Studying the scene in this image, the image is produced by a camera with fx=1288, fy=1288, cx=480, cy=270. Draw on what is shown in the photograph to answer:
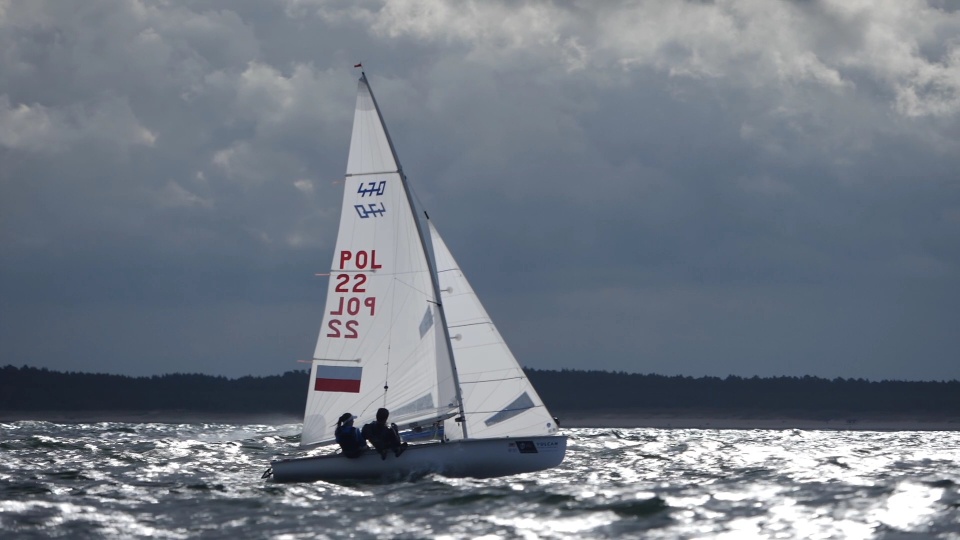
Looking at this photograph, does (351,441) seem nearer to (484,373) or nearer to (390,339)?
(390,339)

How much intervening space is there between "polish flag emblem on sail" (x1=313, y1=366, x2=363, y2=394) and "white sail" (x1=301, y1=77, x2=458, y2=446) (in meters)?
0.02

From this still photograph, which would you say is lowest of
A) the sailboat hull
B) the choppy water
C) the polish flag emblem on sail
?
the choppy water

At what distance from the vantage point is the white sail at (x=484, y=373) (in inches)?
1204

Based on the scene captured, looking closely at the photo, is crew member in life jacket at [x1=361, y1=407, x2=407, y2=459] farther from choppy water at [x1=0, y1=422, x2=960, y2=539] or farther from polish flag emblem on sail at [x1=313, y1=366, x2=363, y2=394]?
polish flag emblem on sail at [x1=313, y1=366, x2=363, y2=394]

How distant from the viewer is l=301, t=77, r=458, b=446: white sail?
30188 millimetres

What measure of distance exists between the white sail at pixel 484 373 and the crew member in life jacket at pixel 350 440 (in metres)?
2.90

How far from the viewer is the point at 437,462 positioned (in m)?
28.2

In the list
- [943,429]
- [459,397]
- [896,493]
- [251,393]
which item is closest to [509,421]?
[459,397]

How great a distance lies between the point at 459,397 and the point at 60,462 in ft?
48.7

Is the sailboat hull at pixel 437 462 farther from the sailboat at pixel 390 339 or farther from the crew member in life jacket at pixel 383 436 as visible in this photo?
the sailboat at pixel 390 339

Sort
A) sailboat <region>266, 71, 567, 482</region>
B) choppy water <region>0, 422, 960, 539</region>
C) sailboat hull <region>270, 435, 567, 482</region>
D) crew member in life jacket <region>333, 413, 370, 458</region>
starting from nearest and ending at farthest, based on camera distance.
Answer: choppy water <region>0, 422, 960, 539</region>
sailboat hull <region>270, 435, 567, 482</region>
crew member in life jacket <region>333, 413, 370, 458</region>
sailboat <region>266, 71, 567, 482</region>

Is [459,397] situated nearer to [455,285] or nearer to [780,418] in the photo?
[455,285]

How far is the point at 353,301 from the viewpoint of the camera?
99.4 ft

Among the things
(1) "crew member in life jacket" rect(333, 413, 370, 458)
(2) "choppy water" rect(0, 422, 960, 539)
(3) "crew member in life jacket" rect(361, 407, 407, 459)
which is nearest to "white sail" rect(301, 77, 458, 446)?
(1) "crew member in life jacket" rect(333, 413, 370, 458)
